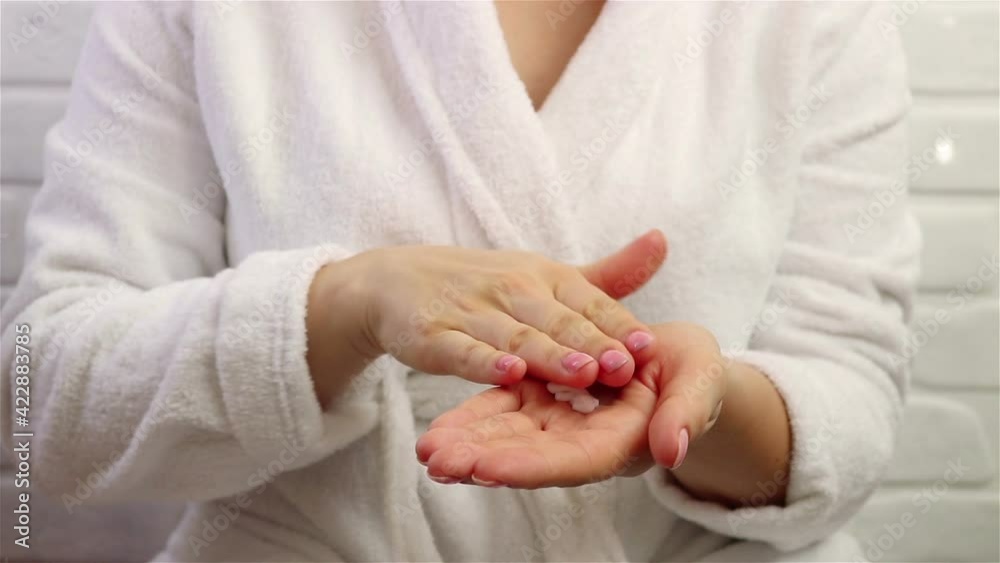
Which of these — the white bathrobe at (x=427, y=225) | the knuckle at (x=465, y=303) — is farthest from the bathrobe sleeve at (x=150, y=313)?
the knuckle at (x=465, y=303)

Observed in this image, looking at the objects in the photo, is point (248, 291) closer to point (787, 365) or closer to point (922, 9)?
point (787, 365)

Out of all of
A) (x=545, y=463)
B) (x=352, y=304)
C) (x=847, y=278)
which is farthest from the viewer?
(x=847, y=278)

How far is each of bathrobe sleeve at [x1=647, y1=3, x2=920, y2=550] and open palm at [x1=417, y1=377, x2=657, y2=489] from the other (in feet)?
0.55

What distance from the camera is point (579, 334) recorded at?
0.45 meters

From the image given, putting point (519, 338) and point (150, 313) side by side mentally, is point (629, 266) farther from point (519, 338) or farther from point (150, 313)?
point (150, 313)

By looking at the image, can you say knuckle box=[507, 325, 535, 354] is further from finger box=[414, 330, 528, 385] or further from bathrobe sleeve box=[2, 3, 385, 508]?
bathrobe sleeve box=[2, 3, 385, 508]

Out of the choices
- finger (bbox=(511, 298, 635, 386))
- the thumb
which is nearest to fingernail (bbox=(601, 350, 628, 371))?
finger (bbox=(511, 298, 635, 386))

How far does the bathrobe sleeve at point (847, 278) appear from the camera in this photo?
1.94 feet

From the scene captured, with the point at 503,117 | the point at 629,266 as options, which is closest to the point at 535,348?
the point at 629,266

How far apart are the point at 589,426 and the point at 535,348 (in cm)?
5

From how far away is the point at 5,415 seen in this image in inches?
23.5

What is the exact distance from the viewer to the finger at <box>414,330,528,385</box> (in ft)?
1.40

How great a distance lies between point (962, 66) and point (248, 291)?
77 centimetres

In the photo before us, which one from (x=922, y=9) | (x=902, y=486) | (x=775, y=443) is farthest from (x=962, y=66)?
(x=775, y=443)
